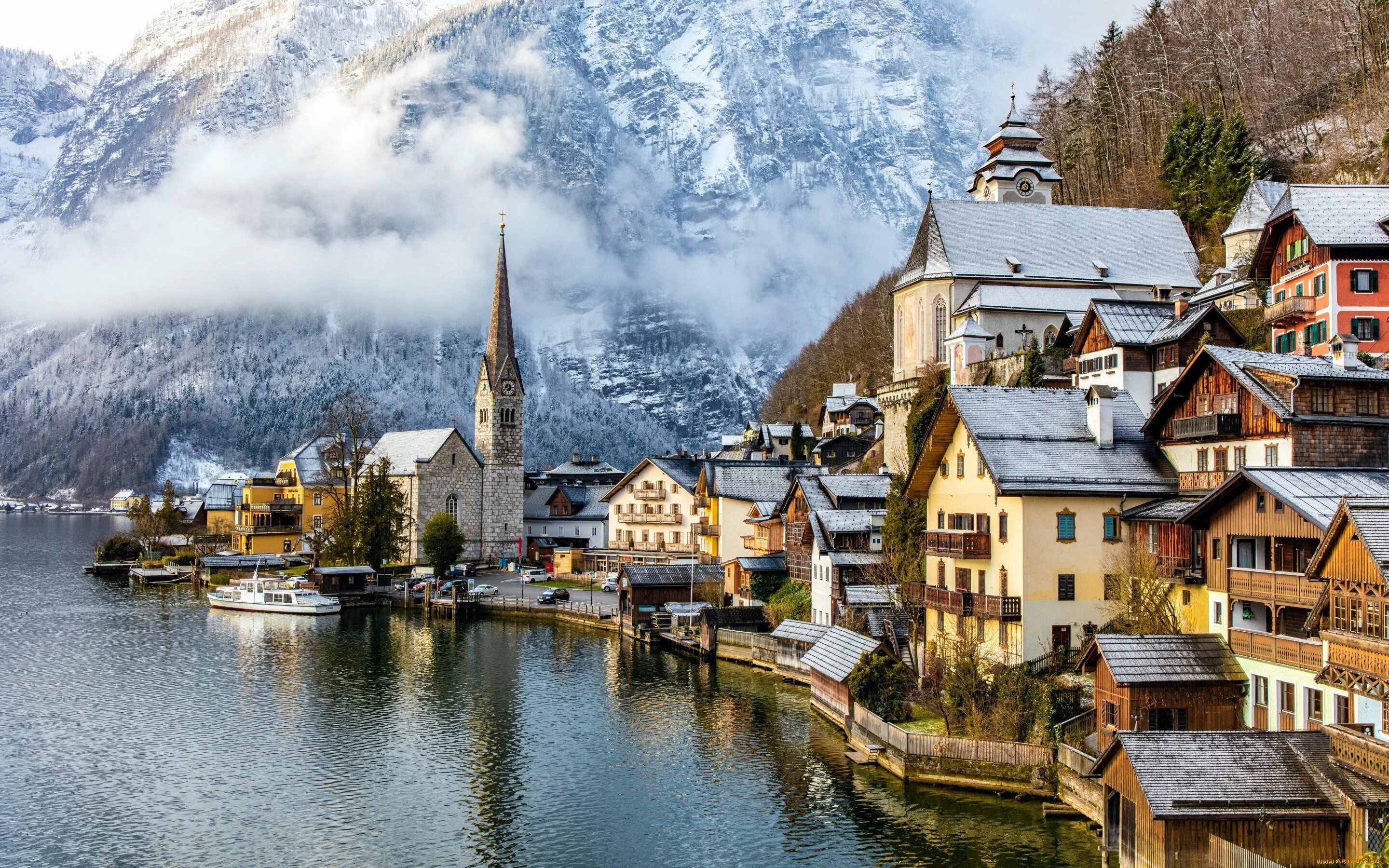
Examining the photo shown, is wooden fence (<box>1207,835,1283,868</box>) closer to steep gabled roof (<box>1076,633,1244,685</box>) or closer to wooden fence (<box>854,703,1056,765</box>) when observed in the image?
steep gabled roof (<box>1076,633,1244,685</box>)

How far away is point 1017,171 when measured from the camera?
94250 millimetres

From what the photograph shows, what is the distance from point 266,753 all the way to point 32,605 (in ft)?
169

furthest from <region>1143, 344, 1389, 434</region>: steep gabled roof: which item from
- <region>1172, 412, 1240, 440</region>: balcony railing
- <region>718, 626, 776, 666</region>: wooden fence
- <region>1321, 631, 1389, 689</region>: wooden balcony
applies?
<region>718, 626, 776, 666</region>: wooden fence

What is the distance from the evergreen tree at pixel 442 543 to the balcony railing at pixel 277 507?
24723mm

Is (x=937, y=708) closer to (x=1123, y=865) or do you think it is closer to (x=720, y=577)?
(x=1123, y=865)

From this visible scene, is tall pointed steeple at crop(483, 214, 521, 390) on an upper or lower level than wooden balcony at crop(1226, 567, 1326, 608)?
upper

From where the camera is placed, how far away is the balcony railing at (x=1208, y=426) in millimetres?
36188

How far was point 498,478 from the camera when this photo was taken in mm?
116188

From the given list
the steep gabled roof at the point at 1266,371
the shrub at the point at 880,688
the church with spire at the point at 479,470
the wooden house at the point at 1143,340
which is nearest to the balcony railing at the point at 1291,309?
the wooden house at the point at 1143,340

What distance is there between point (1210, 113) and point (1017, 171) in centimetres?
1447

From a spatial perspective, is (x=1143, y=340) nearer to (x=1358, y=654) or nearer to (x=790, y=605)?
(x=790, y=605)

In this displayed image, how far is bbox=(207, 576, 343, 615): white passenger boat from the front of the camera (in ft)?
264

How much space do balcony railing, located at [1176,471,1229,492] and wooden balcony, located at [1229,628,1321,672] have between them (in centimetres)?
637

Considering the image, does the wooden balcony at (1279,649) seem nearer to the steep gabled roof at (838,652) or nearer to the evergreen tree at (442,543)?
the steep gabled roof at (838,652)
